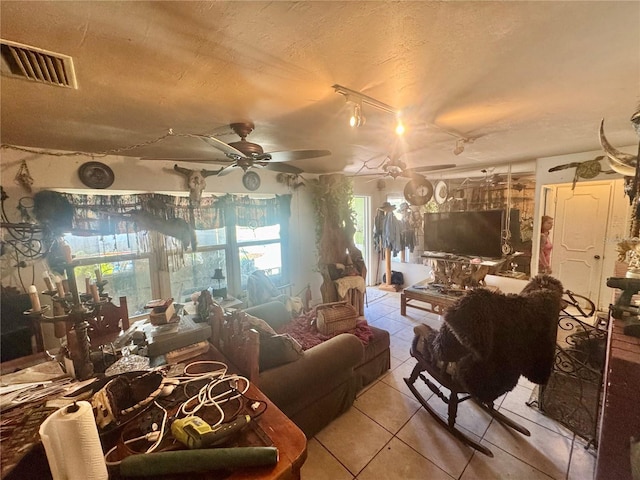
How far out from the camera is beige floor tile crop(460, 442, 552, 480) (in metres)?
1.66

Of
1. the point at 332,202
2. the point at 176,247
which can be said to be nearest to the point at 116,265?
the point at 176,247

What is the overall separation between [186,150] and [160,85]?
1.44 metres

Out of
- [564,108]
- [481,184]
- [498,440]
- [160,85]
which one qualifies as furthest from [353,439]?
[481,184]

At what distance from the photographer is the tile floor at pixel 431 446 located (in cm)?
170

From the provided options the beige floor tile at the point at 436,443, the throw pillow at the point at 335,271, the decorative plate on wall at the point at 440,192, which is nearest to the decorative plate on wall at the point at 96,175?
the throw pillow at the point at 335,271

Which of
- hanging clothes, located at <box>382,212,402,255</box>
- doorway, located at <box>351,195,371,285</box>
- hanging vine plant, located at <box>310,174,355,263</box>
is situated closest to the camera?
hanging vine plant, located at <box>310,174,355,263</box>

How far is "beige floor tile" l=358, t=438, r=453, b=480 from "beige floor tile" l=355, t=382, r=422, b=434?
0.62ft

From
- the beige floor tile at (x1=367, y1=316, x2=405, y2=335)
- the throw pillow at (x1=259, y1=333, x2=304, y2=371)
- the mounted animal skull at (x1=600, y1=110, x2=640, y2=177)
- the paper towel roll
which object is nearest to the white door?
the beige floor tile at (x1=367, y1=316, x2=405, y2=335)

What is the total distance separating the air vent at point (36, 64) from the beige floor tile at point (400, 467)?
2703 millimetres

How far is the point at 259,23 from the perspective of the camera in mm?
897

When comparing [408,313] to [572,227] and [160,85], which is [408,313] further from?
[160,85]

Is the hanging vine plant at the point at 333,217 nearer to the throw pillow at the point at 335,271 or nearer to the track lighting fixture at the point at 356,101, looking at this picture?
the throw pillow at the point at 335,271

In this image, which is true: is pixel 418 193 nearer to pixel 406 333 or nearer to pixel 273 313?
pixel 406 333

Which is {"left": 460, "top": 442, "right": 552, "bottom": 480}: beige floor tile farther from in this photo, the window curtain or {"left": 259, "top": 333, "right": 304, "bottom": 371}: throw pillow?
the window curtain
